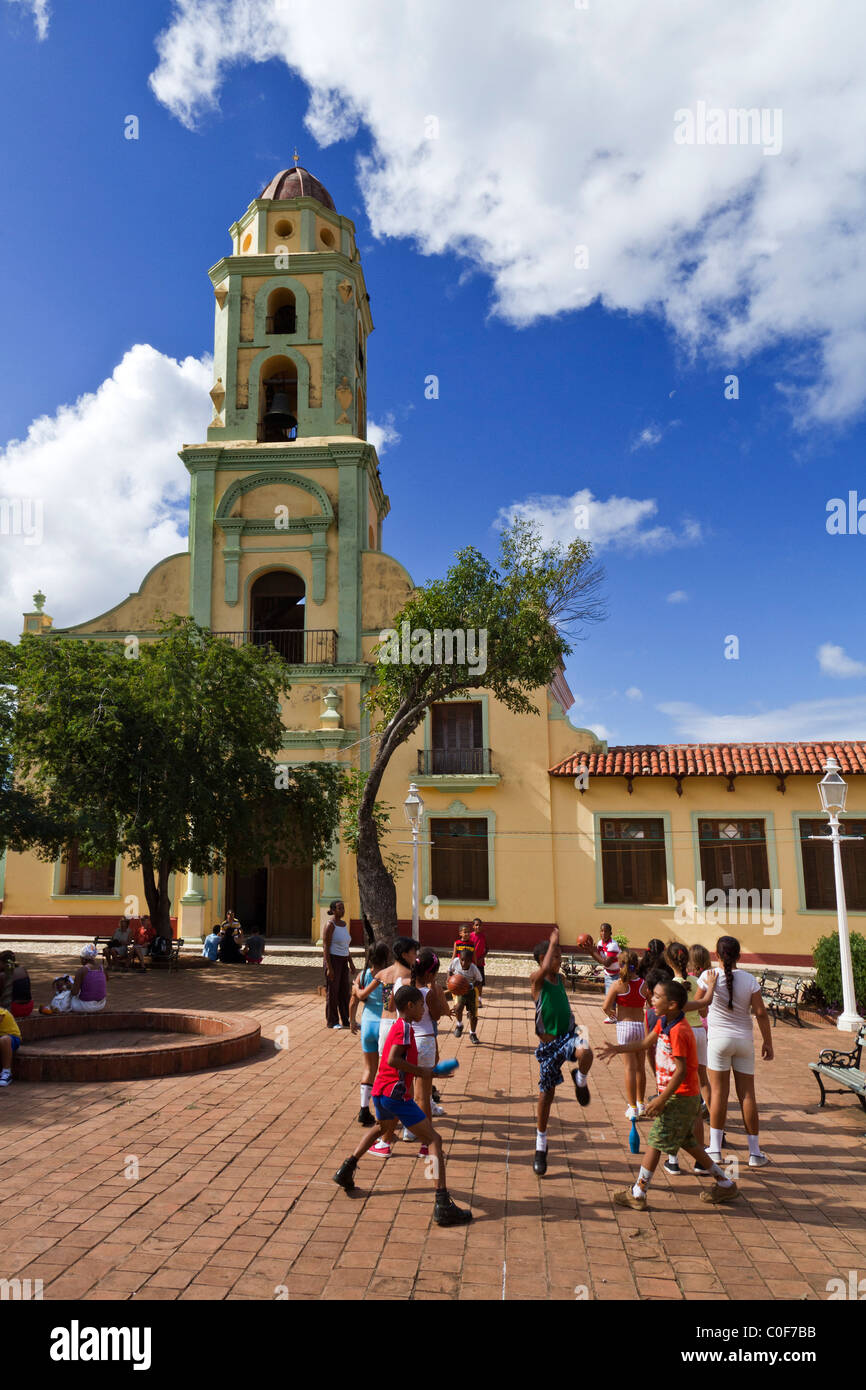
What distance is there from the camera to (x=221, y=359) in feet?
77.1

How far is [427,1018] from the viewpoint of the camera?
18.7ft

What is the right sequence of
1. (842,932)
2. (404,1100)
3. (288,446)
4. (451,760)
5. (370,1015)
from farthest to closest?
(288,446)
(451,760)
(842,932)
(370,1015)
(404,1100)

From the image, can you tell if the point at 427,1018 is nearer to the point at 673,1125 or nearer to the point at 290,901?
the point at 673,1125

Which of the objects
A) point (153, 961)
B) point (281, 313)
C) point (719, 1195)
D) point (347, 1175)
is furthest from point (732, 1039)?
point (281, 313)

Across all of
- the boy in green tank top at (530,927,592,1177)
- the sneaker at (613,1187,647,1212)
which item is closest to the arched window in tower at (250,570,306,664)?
the boy in green tank top at (530,927,592,1177)

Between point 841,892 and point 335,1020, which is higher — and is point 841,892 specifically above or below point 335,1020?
above

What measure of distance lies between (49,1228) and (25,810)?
11059 mm

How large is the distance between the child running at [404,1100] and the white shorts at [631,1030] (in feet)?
6.87

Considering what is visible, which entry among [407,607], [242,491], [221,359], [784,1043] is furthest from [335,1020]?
[221,359]

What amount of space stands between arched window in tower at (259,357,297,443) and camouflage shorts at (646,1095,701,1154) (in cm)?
2088

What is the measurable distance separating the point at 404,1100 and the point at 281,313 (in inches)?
936

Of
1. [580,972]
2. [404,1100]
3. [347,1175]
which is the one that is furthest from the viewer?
[580,972]
